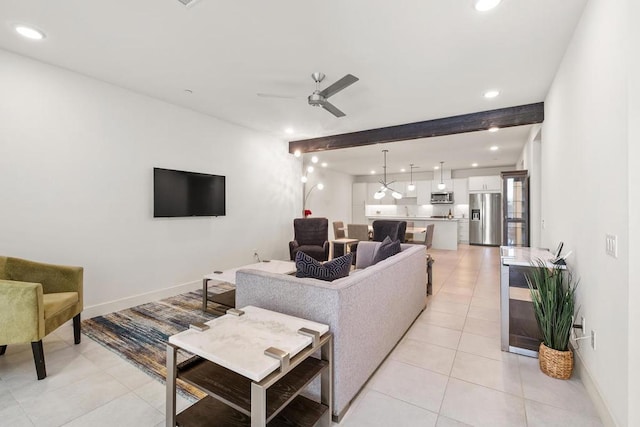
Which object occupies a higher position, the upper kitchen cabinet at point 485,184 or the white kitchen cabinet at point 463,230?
the upper kitchen cabinet at point 485,184

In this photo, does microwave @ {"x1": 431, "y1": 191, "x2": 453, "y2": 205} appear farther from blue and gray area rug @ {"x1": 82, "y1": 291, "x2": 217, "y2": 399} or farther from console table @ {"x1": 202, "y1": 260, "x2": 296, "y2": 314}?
blue and gray area rug @ {"x1": 82, "y1": 291, "x2": 217, "y2": 399}

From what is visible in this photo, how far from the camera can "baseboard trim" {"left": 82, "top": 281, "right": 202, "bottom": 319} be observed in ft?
10.3

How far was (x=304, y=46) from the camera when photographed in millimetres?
2471

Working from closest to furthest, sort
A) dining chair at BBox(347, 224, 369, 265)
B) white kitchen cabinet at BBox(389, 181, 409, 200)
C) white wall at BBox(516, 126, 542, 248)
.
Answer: white wall at BBox(516, 126, 542, 248)
dining chair at BBox(347, 224, 369, 265)
white kitchen cabinet at BBox(389, 181, 409, 200)

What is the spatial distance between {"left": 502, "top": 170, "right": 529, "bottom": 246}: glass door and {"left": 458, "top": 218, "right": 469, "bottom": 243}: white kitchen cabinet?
420 cm

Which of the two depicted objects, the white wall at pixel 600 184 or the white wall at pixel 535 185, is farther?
the white wall at pixel 535 185

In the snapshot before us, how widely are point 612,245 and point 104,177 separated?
14.4ft

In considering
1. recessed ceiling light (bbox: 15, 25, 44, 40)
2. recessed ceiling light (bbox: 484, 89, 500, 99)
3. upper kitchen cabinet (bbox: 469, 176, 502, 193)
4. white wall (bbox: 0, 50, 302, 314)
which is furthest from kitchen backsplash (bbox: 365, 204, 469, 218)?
recessed ceiling light (bbox: 15, 25, 44, 40)

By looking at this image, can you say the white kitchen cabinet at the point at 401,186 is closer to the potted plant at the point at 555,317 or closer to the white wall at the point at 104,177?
the white wall at the point at 104,177

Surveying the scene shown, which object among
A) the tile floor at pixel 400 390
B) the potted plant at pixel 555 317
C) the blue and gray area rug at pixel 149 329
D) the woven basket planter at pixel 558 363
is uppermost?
the potted plant at pixel 555 317

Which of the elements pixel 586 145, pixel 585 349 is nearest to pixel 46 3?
pixel 586 145

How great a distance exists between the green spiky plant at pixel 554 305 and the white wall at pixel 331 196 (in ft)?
21.3

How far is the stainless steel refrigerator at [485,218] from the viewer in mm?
8641

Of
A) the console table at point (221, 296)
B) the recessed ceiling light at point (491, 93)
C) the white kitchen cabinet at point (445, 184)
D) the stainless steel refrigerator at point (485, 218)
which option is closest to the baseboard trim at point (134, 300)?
the console table at point (221, 296)
